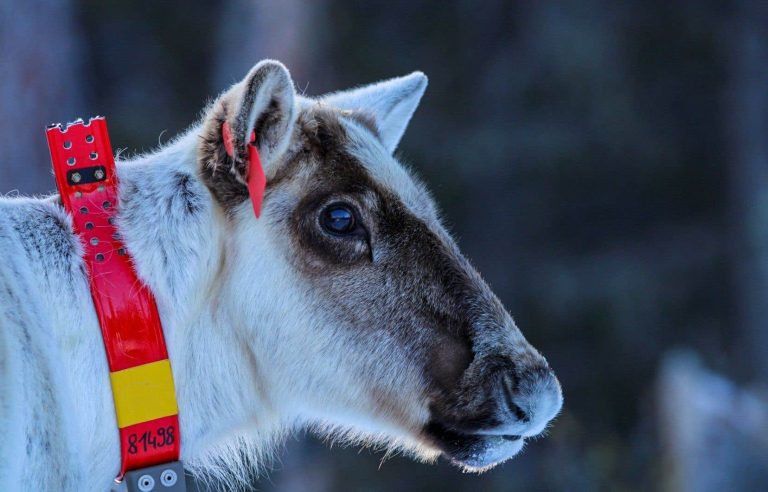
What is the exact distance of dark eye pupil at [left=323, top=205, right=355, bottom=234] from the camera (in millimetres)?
3521

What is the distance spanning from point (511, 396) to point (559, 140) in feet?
41.1

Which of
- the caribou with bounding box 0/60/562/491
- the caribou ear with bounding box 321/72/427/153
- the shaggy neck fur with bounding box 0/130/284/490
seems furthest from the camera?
the caribou ear with bounding box 321/72/427/153

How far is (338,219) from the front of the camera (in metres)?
3.53

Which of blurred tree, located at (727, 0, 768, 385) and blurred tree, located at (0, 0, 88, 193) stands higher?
blurred tree, located at (0, 0, 88, 193)

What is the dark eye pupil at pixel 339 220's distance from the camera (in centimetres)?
352

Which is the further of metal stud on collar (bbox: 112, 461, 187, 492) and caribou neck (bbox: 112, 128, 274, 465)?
caribou neck (bbox: 112, 128, 274, 465)

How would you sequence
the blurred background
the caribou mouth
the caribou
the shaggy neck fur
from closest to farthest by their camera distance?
the shaggy neck fur
the caribou
the caribou mouth
the blurred background

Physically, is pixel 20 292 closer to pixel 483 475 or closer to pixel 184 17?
pixel 483 475

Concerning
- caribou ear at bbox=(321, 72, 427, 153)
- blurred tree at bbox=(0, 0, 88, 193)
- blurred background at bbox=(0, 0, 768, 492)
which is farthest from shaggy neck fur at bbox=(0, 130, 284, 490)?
blurred background at bbox=(0, 0, 768, 492)

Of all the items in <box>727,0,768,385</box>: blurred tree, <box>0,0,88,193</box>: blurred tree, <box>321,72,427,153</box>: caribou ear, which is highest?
<box>0,0,88,193</box>: blurred tree

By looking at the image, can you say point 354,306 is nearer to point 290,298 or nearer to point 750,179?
point 290,298

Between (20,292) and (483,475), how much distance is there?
9296 millimetres

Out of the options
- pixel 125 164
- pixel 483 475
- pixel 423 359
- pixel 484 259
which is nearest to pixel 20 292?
pixel 125 164

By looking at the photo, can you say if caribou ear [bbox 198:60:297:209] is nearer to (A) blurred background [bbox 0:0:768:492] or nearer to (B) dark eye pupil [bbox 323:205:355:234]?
(B) dark eye pupil [bbox 323:205:355:234]
